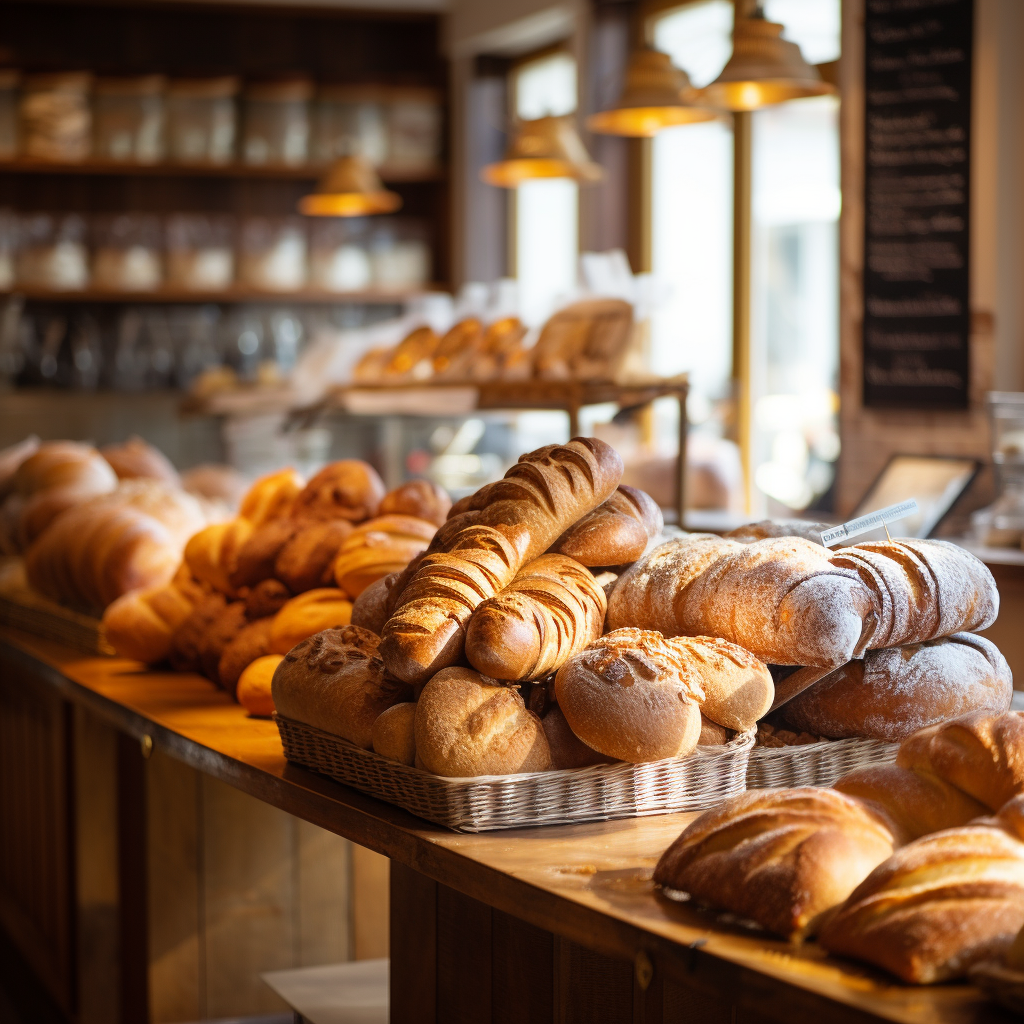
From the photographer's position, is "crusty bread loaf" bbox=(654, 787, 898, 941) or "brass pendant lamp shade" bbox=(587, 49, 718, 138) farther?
Answer: "brass pendant lamp shade" bbox=(587, 49, 718, 138)

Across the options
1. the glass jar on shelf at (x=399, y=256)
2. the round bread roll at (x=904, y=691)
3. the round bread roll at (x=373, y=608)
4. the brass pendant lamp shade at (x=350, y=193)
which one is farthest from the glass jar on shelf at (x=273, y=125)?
the round bread roll at (x=904, y=691)

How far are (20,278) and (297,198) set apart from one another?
1215 mm

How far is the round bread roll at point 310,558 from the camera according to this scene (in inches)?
78.1

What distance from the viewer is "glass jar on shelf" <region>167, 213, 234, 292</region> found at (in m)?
5.69

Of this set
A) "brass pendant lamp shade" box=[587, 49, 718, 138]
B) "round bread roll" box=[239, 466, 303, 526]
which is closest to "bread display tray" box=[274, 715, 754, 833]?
"round bread roll" box=[239, 466, 303, 526]

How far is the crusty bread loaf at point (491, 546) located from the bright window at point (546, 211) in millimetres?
3630

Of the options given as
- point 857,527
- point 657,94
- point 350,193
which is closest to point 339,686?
point 857,527

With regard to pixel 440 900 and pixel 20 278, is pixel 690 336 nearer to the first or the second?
pixel 20 278

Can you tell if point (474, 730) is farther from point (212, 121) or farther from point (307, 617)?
point (212, 121)

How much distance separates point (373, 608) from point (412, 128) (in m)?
4.61

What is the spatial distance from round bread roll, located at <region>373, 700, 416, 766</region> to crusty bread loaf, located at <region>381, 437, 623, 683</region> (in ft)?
0.12

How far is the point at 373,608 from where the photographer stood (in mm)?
1645

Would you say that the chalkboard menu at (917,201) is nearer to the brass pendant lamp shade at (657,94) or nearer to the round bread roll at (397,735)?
the brass pendant lamp shade at (657,94)

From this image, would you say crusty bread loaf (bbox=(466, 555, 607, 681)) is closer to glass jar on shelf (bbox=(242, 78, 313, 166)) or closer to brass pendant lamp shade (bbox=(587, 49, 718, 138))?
brass pendant lamp shade (bbox=(587, 49, 718, 138))
